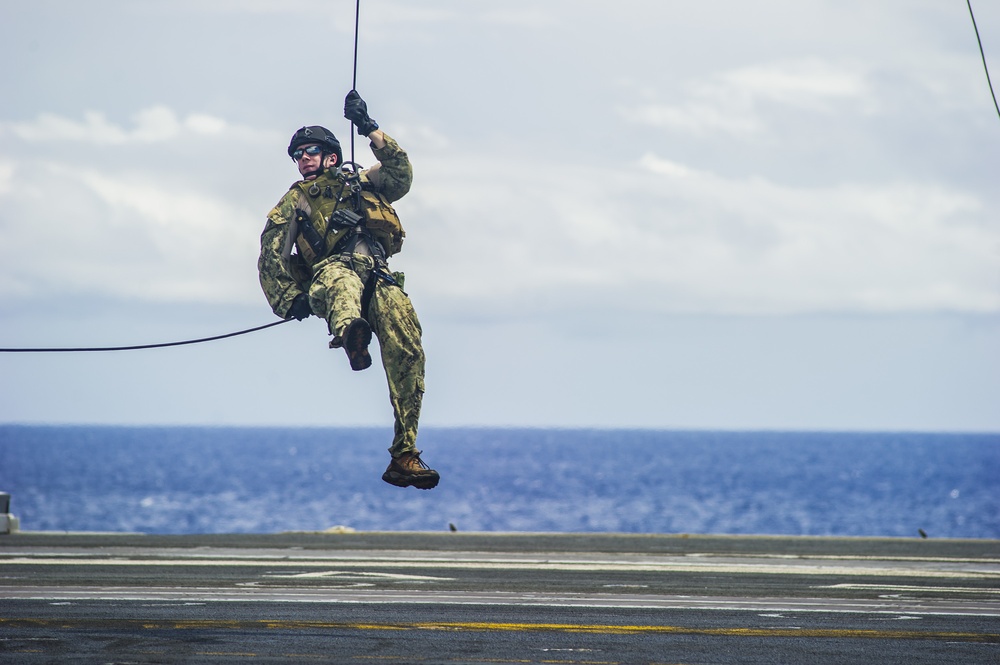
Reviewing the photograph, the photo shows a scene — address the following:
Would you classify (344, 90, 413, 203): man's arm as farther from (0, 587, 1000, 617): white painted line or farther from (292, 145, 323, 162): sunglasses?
(0, 587, 1000, 617): white painted line

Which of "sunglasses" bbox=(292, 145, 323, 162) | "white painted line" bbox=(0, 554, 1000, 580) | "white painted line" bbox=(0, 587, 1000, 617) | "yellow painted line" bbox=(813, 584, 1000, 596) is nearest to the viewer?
"sunglasses" bbox=(292, 145, 323, 162)

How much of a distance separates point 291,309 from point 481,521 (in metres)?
120

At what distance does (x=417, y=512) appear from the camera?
14088cm

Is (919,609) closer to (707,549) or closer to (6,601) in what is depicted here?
(707,549)

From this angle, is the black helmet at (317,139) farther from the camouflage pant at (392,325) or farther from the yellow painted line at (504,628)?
the yellow painted line at (504,628)

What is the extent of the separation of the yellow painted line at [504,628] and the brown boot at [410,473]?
882 centimetres

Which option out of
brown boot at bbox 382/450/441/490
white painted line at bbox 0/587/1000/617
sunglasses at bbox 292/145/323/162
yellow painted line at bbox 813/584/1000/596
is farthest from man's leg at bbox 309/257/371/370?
yellow painted line at bbox 813/584/1000/596

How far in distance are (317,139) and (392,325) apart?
1742 mm

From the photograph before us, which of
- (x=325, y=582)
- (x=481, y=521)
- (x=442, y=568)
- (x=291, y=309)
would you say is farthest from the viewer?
(x=481, y=521)

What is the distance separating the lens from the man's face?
1116 cm

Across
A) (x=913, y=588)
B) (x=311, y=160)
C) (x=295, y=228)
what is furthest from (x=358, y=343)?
(x=913, y=588)

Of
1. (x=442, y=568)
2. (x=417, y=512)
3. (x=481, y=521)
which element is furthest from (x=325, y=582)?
(x=417, y=512)

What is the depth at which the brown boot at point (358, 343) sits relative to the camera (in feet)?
32.7

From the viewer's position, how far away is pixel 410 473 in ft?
33.3
